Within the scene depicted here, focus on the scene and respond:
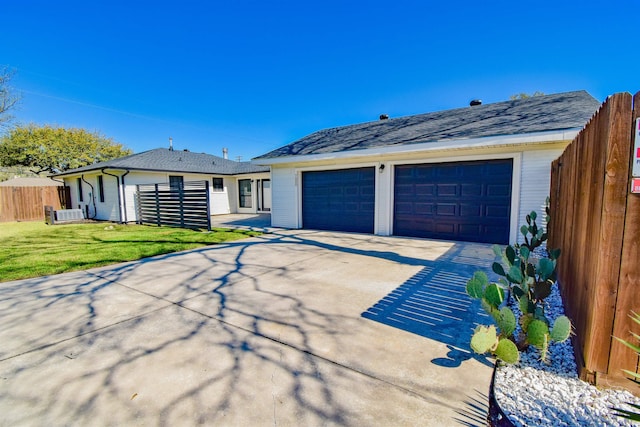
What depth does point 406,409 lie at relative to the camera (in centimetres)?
175

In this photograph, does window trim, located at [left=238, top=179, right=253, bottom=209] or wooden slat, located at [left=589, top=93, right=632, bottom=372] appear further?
window trim, located at [left=238, top=179, right=253, bottom=209]

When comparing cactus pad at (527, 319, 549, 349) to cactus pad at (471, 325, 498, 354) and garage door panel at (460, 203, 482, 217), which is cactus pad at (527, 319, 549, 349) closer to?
cactus pad at (471, 325, 498, 354)

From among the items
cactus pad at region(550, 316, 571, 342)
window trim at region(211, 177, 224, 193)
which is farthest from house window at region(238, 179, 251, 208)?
cactus pad at region(550, 316, 571, 342)

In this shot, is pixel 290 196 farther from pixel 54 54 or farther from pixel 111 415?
pixel 54 54

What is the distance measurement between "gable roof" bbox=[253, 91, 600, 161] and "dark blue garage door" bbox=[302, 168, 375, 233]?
0.92 metres

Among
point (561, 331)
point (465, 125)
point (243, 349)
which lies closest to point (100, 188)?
point (243, 349)

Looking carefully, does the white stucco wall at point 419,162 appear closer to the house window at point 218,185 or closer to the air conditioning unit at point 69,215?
the house window at point 218,185

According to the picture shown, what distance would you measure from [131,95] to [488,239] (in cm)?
2157

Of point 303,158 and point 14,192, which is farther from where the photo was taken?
point 14,192

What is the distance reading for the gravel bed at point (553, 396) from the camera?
1.61 metres

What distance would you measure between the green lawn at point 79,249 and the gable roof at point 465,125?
4201 mm

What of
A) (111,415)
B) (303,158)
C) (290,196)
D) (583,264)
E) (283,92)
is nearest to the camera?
(111,415)

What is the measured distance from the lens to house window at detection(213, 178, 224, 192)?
1656 cm

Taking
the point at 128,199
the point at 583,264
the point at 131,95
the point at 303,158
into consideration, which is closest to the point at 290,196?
the point at 303,158
